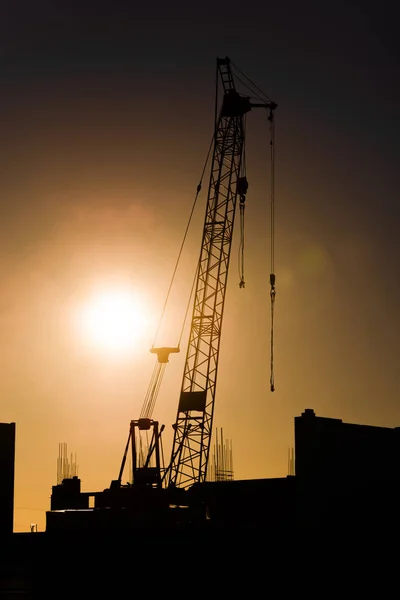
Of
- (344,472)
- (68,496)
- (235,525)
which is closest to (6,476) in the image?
(68,496)

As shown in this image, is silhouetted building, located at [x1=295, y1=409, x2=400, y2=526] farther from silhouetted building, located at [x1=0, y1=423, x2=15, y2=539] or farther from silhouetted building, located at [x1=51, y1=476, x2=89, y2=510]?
silhouetted building, located at [x1=51, y1=476, x2=89, y2=510]

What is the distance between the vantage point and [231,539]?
47219mm

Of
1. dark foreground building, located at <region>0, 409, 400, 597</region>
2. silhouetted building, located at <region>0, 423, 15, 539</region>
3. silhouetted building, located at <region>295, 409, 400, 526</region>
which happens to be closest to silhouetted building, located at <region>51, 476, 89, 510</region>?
silhouetted building, located at <region>0, 423, 15, 539</region>

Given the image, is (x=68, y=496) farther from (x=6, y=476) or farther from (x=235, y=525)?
(x=235, y=525)

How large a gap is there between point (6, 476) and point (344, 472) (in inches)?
865

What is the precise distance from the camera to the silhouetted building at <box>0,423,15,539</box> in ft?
186

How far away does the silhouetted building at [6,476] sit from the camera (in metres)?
56.8

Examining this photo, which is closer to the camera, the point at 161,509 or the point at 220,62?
the point at 161,509

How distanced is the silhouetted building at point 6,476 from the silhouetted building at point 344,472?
20151 millimetres

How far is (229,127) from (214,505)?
2710cm

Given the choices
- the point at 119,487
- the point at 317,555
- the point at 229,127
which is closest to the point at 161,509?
the point at 119,487

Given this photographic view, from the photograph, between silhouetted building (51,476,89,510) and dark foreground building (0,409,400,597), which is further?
silhouetted building (51,476,89,510)

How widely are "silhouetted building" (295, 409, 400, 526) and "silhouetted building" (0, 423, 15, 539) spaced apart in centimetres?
2015

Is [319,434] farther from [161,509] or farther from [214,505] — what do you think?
[214,505]
